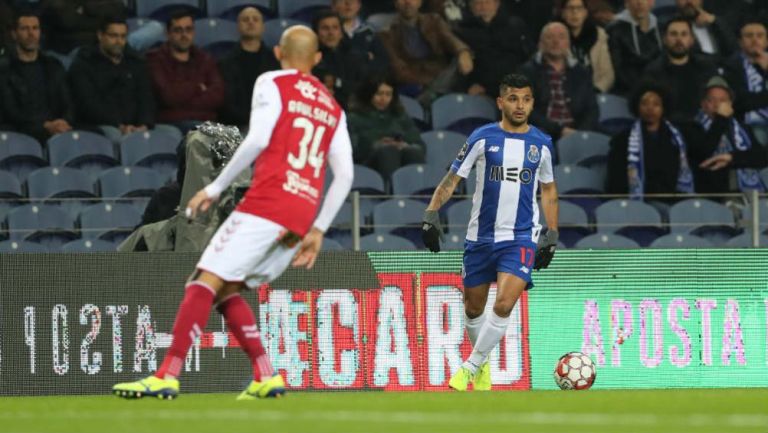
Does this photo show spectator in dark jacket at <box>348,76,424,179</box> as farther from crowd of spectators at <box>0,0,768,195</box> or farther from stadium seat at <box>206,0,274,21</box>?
stadium seat at <box>206,0,274,21</box>

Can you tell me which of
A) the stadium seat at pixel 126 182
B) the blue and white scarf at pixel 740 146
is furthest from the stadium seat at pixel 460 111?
the stadium seat at pixel 126 182

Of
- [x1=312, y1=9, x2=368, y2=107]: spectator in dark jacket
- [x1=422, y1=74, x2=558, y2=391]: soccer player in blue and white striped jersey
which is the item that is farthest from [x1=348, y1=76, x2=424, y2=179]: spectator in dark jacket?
[x1=422, y1=74, x2=558, y2=391]: soccer player in blue and white striped jersey

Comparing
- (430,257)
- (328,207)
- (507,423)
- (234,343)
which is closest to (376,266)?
(430,257)

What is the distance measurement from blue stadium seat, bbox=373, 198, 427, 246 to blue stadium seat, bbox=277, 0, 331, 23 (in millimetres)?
3692

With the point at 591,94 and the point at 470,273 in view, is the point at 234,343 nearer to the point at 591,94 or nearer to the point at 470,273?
the point at 470,273

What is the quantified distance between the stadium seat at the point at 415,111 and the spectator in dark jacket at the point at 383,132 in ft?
2.32

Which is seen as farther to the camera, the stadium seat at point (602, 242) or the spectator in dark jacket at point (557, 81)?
the spectator in dark jacket at point (557, 81)

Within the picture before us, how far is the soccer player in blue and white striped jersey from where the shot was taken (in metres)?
10.8

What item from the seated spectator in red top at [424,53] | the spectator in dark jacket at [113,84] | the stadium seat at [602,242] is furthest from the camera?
the seated spectator in red top at [424,53]

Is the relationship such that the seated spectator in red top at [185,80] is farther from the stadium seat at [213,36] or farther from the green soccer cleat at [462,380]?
the green soccer cleat at [462,380]

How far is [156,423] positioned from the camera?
6977mm

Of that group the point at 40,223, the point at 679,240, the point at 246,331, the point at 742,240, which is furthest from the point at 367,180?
the point at 246,331

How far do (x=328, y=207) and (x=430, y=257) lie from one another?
4438mm

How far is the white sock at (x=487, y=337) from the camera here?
10828 millimetres
